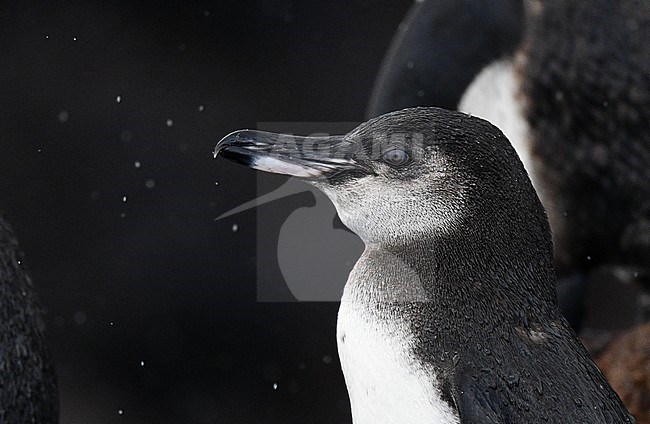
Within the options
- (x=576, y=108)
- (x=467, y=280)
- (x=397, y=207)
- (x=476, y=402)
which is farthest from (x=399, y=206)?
(x=576, y=108)

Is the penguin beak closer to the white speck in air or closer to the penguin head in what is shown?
the penguin head

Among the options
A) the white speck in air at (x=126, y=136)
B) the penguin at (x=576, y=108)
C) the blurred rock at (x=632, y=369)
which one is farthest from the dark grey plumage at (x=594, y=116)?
the white speck in air at (x=126, y=136)

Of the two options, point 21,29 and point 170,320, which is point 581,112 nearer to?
point 170,320

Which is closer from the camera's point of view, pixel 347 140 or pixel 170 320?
pixel 347 140

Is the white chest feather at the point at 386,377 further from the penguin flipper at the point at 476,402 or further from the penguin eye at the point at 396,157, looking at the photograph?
the penguin eye at the point at 396,157

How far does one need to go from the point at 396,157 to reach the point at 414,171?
0.08 ft

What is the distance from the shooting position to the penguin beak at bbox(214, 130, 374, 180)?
1.16 metres

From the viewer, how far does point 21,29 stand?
2746 millimetres

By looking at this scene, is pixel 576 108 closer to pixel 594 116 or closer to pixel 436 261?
pixel 594 116

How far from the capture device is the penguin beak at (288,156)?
3.82 feet

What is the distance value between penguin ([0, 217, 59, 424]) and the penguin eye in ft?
2.02

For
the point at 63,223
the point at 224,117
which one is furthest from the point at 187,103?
the point at 63,223

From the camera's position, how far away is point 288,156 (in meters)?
1.17

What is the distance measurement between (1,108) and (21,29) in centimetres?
21
